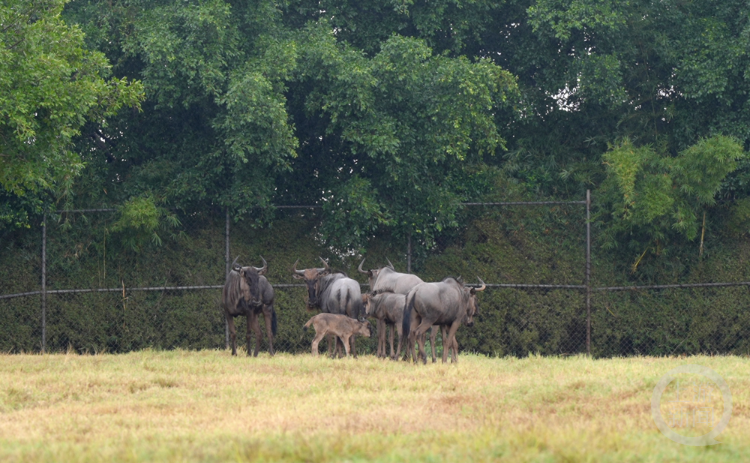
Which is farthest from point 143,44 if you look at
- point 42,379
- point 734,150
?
point 734,150

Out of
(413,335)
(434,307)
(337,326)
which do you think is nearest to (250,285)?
(337,326)

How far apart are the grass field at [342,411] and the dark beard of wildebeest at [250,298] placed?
157 cm

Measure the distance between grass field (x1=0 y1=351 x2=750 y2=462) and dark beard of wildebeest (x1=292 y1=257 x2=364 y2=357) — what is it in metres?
1.99

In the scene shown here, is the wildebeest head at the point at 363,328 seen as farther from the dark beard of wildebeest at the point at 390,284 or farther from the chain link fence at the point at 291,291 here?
the chain link fence at the point at 291,291

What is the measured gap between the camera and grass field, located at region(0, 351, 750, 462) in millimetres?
7918

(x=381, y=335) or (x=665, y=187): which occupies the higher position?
(x=665, y=187)

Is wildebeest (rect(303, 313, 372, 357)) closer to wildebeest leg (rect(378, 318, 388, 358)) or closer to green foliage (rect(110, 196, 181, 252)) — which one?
wildebeest leg (rect(378, 318, 388, 358))

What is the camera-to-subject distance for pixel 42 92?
1568cm

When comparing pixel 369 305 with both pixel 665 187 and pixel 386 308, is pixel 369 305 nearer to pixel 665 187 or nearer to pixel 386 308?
pixel 386 308

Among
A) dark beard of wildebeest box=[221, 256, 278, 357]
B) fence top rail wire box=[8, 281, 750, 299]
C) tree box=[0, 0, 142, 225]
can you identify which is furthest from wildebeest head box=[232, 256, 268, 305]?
tree box=[0, 0, 142, 225]

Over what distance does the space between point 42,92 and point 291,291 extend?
7050mm

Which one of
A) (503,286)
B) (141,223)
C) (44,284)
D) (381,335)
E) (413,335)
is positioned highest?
(141,223)

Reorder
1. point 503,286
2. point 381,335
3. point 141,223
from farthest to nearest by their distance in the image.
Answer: point 503,286, point 141,223, point 381,335

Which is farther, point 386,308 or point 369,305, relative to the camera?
point 369,305
